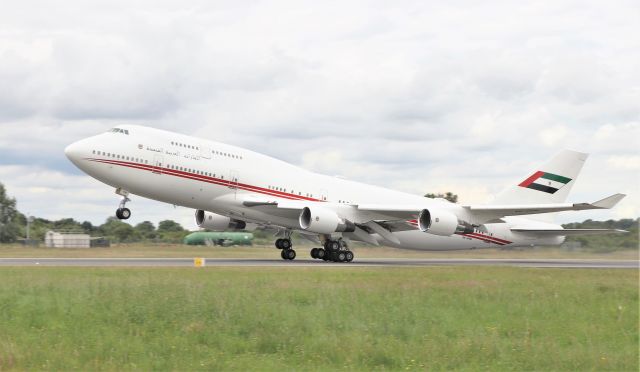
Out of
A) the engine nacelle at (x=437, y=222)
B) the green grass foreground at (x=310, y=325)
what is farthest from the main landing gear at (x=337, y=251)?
the green grass foreground at (x=310, y=325)

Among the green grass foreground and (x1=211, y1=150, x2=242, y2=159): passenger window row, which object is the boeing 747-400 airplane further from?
the green grass foreground

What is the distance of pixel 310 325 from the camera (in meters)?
15.6

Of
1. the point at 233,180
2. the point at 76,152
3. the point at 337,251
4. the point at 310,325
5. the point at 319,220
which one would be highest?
the point at 76,152

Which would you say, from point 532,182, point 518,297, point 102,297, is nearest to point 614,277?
point 518,297

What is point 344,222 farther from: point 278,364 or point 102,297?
point 278,364

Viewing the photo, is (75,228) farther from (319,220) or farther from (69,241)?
(319,220)

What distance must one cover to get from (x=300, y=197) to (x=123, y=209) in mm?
9729

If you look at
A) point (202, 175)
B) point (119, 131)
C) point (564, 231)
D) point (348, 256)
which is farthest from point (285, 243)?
point (564, 231)

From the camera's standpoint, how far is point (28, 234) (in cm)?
9500

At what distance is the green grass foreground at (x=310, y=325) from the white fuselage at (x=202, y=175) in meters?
13.8

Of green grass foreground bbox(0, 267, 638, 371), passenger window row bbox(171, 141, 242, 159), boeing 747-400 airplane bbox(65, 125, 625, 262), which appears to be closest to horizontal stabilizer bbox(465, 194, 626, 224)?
boeing 747-400 airplane bbox(65, 125, 625, 262)

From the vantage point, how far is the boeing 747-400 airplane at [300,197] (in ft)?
124

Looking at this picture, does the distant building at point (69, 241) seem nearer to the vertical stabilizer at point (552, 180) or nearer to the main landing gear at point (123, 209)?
the main landing gear at point (123, 209)

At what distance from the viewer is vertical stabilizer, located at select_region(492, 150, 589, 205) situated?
45562mm
